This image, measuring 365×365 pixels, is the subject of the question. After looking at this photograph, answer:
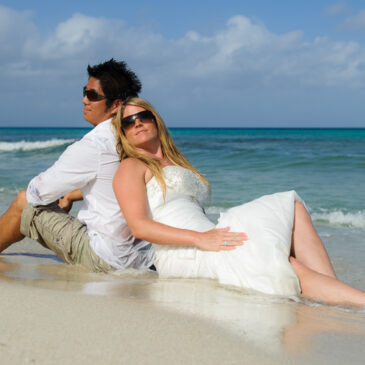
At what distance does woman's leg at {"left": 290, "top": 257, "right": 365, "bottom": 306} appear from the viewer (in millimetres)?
2863

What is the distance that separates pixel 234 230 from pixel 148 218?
0.59 m

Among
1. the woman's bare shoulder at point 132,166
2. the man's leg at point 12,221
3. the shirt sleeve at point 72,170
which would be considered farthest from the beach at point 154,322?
the woman's bare shoulder at point 132,166

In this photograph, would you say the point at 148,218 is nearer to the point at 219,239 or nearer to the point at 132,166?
the point at 132,166

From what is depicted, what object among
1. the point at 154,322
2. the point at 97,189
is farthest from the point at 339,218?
the point at 154,322

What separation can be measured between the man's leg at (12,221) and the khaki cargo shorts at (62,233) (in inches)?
2.4

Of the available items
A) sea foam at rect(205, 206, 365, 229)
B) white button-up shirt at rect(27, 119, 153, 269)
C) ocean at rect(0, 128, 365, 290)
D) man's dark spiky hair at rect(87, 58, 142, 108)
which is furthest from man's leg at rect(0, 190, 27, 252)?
sea foam at rect(205, 206, 365, 229)

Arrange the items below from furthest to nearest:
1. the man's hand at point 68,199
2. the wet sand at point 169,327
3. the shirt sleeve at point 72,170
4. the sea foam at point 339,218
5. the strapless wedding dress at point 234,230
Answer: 1. the sea foam at point 339,218
2. the man's hand at point 68,199
3. the shirt sleeve at point 72,170
4. the strapless wedding dress at point 234,230
5. the wet sand at point 169,327

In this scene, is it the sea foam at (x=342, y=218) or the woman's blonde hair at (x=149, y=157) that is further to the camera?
the sea foam at (x=342, y=218)

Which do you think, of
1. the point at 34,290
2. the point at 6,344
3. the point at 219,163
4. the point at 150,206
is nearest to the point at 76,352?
the point at 6,344

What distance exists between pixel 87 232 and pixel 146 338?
184 cm

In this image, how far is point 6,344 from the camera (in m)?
1.89

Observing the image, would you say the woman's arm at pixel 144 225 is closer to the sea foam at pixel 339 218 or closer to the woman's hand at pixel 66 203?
the woman's hand at pixel 66 203

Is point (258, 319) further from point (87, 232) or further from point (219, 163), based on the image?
point (219, 163)

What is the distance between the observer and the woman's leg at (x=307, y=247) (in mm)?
3168
